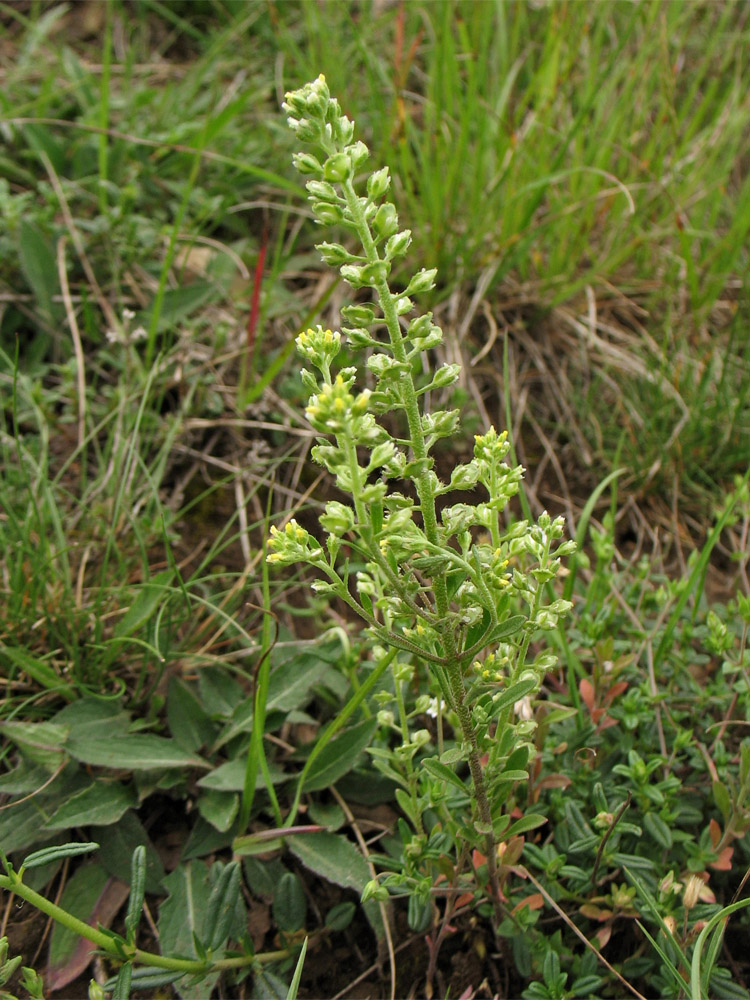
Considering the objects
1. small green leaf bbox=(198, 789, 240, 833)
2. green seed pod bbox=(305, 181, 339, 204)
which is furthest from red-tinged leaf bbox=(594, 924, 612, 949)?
green seed pod bbox=(305, 181, 339, 204)

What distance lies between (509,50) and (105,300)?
210 centimetres

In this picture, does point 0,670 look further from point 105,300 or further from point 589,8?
point 589,8

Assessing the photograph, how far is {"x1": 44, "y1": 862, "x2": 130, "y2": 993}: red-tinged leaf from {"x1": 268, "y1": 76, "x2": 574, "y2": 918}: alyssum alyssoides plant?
2.85ft

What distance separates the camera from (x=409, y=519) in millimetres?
1277

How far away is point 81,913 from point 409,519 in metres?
1.32

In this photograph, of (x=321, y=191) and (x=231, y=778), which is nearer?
(x=321, y=191)

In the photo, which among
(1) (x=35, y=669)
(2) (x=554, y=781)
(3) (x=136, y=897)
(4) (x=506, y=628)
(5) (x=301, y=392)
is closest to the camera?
(4) (x=506, y=628)

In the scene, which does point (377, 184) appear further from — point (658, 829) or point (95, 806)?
point (95, 806)

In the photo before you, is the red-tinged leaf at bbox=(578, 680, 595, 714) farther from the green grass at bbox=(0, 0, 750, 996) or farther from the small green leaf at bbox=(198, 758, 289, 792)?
the small green leaf at bbox=(198, 758, 289, 792)

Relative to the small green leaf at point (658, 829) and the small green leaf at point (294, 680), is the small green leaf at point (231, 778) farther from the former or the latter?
the small green leaf at point (658, 829)

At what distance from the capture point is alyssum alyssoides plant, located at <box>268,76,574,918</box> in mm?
1235

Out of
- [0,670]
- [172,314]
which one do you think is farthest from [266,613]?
[172,314]

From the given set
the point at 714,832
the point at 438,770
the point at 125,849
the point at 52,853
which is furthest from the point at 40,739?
the point at 714,832

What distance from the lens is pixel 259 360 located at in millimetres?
2926
